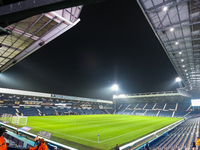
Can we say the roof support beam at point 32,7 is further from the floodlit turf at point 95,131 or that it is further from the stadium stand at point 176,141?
the floodlit turf at point 95,131

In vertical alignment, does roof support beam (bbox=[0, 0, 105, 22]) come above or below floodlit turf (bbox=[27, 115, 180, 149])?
above

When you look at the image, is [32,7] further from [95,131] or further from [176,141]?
[95,131]

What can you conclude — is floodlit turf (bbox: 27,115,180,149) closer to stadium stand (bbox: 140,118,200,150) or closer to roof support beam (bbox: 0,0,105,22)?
stadium stand (bbox: 140,118,200,150)

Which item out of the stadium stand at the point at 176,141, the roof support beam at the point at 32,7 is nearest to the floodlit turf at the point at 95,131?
the stadium stand at the point at 176,141

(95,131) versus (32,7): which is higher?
(32,7)

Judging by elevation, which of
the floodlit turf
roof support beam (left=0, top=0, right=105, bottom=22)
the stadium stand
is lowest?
the floodlit turf

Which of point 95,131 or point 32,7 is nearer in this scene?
point 32,7

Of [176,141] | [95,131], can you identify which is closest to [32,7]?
[176,141]

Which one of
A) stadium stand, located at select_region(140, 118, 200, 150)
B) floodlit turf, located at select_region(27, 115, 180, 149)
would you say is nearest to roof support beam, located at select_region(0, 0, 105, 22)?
stadium stand, located at select_region(140, 118, 200, 150)

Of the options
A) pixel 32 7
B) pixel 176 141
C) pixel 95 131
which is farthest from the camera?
pixel 95 131

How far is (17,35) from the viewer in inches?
497

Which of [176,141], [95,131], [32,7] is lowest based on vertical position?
[95,131]

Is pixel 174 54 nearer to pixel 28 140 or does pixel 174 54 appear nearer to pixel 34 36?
pixel 34 36

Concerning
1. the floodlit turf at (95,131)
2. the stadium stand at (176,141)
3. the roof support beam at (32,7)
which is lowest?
the floodlit turf at (95,131)
